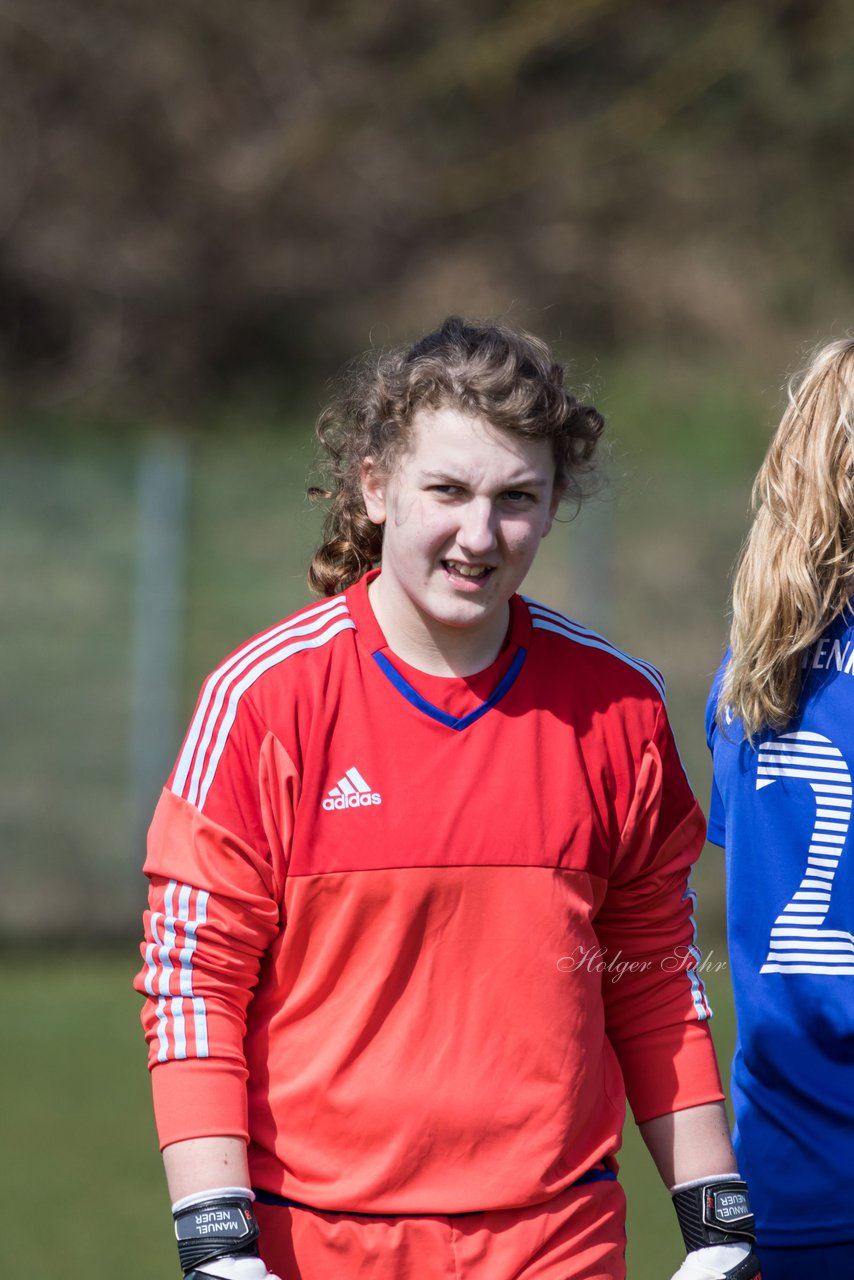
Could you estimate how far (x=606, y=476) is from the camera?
2.88 m

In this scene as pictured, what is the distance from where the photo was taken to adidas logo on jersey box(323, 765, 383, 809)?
236cm

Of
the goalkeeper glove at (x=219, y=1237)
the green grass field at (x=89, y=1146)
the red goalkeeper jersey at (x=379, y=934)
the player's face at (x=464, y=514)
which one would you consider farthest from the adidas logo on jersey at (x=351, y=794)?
the green grass field at (x=89, y=1146)

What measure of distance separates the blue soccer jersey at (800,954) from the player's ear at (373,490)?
668 mm

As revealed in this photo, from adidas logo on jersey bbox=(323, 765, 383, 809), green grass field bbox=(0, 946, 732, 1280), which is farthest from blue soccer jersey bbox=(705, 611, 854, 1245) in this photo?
green grass field bbox=(0, 946, 732, 1280)

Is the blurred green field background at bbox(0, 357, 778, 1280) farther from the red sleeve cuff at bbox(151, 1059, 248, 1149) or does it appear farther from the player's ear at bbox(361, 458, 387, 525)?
the red sleeve cuff at bbox(151, 1059, 248, 1149)

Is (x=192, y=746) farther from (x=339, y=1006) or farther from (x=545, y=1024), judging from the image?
(x=545, y=1024)

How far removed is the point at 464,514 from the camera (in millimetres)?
2381

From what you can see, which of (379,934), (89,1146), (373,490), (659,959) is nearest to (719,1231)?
(659,959)

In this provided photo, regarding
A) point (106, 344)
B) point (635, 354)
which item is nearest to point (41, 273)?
point (106, 344)

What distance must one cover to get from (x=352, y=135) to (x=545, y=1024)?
14615mm

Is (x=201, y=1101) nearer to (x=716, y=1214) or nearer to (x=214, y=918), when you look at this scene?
(x=214, y=918)

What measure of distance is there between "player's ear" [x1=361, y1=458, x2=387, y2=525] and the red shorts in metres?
1.04

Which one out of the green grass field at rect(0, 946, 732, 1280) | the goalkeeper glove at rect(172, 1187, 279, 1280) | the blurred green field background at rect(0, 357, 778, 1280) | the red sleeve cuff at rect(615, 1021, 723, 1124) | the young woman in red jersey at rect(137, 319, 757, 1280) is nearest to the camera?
the goalkeeper glove at rect(172, 1187, 279, 1280)

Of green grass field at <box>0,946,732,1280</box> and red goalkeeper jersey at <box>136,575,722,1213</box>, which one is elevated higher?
red goalkeeper jersey at <box>136,575,722,1213</box>
